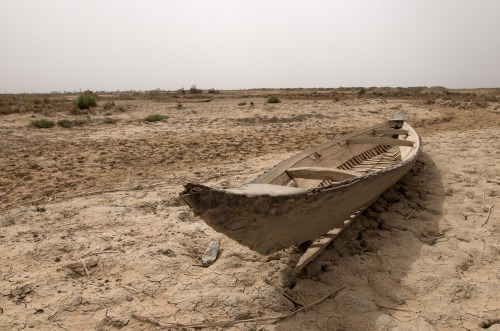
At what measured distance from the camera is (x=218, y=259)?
335 centimetres

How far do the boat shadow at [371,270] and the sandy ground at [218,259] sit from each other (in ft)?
0.04

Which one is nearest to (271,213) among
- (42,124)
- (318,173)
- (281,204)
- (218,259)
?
(281,204)

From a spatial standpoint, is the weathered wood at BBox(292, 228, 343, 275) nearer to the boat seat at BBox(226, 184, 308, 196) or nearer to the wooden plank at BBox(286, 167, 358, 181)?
the wooden plank at BBox(286, 167, 358, 181)

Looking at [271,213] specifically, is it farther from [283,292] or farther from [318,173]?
[318,173]

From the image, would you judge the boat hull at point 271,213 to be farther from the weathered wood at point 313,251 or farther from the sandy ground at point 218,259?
the sandy ground at point 218,259

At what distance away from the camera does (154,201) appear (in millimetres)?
4711

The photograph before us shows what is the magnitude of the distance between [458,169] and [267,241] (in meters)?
5.03

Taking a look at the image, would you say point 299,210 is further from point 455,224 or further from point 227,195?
point 455,224

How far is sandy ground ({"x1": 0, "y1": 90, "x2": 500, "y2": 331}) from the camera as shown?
2.59 m

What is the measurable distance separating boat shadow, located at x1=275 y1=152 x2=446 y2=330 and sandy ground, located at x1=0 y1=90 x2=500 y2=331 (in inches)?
0.5

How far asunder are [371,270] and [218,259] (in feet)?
4.85

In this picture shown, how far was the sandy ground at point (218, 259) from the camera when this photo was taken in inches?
102

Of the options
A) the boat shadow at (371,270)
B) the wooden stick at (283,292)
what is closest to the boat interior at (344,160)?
the boat shadow at (371,270)

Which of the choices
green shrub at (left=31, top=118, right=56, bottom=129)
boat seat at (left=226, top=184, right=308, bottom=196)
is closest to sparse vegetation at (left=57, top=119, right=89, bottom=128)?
green shrub at (left=31, top=118, right=56, bottom=129)
